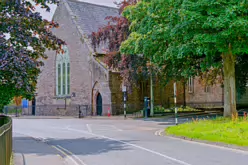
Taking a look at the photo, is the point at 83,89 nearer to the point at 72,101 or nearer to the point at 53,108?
the point at 72,101

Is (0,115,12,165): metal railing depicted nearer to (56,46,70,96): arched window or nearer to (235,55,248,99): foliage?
(235,55,248,99): foliage

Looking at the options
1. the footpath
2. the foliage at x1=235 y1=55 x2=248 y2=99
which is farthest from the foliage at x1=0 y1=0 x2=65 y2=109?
the foliage at x1=235 y1=55 x2=248 y2=99

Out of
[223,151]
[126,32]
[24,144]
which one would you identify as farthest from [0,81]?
[126,32]

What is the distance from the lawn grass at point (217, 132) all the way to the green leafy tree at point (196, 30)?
3.55m

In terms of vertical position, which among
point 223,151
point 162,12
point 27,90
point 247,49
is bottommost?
point 223,151

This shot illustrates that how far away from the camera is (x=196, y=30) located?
744 inches

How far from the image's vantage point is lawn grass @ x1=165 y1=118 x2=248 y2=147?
45.7ft

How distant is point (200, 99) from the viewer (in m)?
45.1

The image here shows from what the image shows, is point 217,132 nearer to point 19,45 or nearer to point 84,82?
point 19,45

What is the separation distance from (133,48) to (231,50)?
8.42m

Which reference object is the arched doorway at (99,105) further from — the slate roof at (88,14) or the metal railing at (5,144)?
the metal railing at (5,144)

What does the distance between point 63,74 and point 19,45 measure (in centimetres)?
3033

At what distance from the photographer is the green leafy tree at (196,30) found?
17.6m

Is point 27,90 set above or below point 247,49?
below
